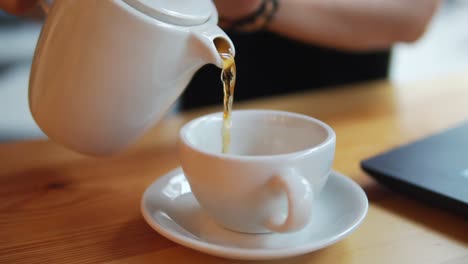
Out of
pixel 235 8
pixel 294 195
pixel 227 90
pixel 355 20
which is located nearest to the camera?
pixel 294 195

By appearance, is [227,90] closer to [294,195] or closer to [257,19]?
[294,195]

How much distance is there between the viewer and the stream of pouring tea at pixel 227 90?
1.49ft

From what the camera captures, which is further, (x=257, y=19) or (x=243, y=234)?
(x=257, y=19)

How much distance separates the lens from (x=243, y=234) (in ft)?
1.42

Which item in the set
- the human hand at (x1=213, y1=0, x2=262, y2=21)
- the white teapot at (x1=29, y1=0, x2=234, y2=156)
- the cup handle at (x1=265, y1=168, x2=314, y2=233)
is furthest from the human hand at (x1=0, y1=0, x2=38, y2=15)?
the cup handle at (x1=265, y1=168, x2=314, y2=233)

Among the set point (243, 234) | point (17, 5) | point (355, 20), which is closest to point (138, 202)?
point (243, 234)

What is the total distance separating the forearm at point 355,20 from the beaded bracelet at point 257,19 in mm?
36

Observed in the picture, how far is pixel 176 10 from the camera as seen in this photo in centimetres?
42

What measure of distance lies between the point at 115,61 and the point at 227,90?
0.11 meters

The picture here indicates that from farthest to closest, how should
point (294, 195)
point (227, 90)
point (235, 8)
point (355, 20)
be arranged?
point (355, 20) < point (235, 8) < point (227, 90) < point (294, 195)

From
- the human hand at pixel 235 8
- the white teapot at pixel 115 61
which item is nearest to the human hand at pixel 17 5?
the white teapot at pixel 115 61

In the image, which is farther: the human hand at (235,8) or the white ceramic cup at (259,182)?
the human hand at (235,8)

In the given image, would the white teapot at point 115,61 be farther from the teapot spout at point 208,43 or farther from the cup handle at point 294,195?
the cup handle at point 294,195

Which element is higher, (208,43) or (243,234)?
(208,43)
